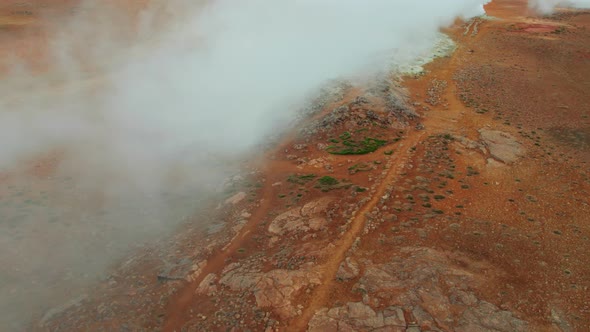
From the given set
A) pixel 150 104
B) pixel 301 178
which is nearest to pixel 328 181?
pixel 301 178

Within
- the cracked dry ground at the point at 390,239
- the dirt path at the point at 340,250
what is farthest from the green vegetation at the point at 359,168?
the dirt path at the point at 340,250

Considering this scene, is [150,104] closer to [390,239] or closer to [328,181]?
[328,181]

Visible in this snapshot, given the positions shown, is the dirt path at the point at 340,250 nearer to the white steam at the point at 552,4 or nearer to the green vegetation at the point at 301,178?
the green vegetation at the point at 301,178

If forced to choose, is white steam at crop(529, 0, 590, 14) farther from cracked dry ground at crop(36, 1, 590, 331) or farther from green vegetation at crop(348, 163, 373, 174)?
green vegetation at crop(348, 163, 373, 174)

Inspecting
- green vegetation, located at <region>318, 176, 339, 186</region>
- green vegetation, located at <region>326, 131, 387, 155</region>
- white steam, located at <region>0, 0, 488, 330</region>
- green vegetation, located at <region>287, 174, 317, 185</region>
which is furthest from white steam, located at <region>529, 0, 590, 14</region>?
green vegetation, located at <region>287, 174, 317, 185</region>

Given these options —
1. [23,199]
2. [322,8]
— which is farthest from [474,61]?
[23,199]
